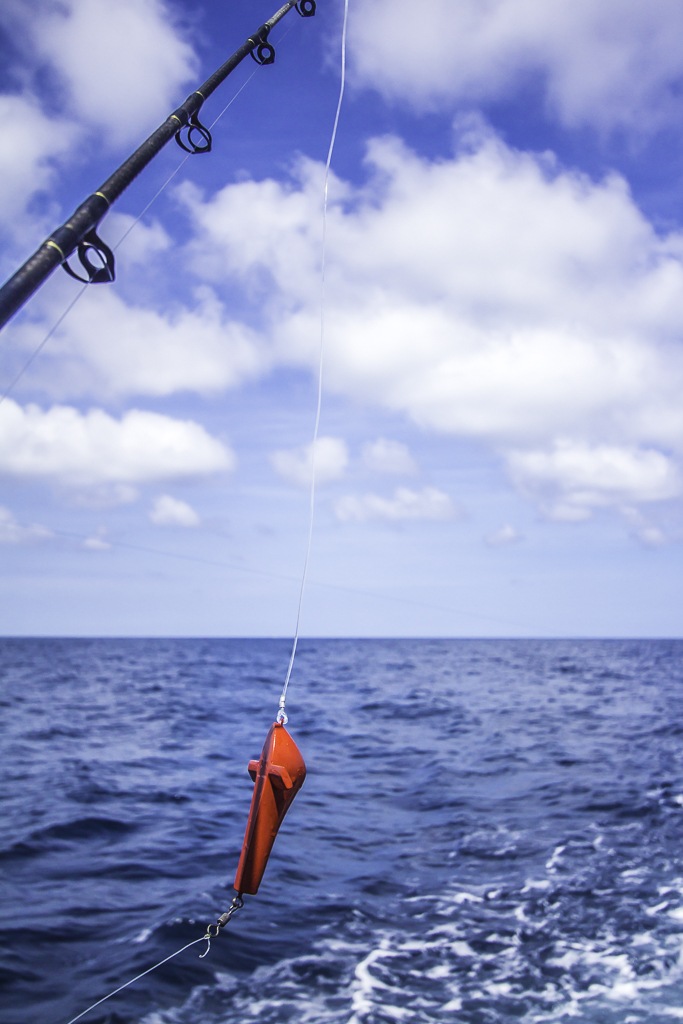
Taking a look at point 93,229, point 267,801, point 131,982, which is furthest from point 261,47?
point 131,982

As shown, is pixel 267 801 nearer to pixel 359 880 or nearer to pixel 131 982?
pixel 131 982

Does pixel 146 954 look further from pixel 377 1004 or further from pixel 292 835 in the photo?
pixel 292 835

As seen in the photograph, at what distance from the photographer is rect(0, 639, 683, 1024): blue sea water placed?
21.7 feet

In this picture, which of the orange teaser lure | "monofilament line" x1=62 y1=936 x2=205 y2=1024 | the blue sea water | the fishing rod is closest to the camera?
the fishing rod

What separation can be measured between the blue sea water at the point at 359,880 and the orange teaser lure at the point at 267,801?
2.98 meters

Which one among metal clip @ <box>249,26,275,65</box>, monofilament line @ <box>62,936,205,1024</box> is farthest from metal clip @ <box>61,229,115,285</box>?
monofilament line @ <box>62,936,205,1024</box>

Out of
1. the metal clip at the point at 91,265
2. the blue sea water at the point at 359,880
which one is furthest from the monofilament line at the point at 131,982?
the metal clip at the point at 91,265

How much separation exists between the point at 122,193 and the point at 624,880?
32.4 feet

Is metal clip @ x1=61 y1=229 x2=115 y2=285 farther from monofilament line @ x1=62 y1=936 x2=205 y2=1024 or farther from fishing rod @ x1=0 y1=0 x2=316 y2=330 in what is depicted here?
monofilament line @ x1=62 y1=936 x2=205 y2=1024

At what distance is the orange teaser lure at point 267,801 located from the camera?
4.25 metres

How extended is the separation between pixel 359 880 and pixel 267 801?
6.04 metres

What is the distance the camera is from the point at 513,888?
29.7ft

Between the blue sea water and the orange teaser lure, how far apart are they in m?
2.98

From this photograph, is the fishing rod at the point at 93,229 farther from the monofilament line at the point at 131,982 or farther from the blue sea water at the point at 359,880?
the blue sea water at the point at 359,880
